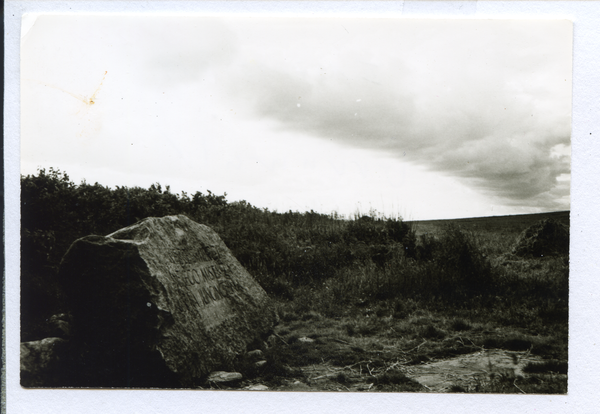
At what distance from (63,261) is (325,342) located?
2.74 meters

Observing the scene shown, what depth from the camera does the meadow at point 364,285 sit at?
412 cm

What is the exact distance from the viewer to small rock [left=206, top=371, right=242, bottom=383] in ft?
12.9

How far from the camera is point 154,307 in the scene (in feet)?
11.8

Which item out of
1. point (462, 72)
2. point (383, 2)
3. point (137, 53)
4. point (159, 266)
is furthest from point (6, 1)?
point (462, 72)

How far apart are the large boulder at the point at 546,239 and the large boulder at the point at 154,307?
2.97 meters

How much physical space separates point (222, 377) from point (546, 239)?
3.69 metres

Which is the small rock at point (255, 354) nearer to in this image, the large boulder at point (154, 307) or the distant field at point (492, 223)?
the large boulder at point (154, 307)

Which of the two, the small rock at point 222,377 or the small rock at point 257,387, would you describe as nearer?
the small rock at point 222,377

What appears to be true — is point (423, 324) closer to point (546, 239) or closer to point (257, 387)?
point (546, 239)

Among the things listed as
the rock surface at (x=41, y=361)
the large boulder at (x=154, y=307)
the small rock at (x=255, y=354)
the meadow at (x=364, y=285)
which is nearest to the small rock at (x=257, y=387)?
the meadow at (x=364, y=285)

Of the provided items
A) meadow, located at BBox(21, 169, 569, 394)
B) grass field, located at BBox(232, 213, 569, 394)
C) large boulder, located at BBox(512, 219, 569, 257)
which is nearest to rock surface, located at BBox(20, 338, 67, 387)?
meadow, located at BBox(21, 169, 569, 394)

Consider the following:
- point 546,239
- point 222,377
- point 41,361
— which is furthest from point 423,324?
point 41,361

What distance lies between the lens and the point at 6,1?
4211mm

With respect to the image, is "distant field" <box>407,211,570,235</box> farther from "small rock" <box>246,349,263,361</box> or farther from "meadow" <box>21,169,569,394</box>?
A: "small rock" <box>246,349,263,361</box>
